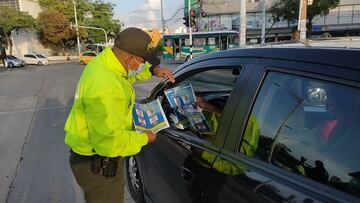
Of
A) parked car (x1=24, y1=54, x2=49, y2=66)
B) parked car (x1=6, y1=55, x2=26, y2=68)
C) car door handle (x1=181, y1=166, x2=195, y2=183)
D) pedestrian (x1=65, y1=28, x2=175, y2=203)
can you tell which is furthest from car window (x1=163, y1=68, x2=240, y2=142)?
parked car (x1=24, y1=54, x2=49, y2=66)

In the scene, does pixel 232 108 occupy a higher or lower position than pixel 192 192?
higher

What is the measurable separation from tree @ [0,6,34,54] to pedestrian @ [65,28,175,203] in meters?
53.9

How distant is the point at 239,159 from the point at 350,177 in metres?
0.59

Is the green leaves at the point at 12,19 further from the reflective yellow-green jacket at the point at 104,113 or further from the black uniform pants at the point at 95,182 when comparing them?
the reflective yellow-green jacket at the point at 104,113

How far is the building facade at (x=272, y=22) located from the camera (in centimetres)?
4706

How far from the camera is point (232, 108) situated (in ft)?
6.72

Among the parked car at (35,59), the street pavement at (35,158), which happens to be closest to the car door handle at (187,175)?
the street pavement at (35,158)

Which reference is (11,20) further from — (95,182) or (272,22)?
(95,182)

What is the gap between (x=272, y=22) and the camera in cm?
4462

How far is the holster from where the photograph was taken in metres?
2.49

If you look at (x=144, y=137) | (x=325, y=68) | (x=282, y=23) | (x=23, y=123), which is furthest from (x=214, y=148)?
(x=282, y=23)

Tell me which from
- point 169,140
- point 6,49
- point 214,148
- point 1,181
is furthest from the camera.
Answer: point 6,49

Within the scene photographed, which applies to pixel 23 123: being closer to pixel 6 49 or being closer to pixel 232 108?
pixel 232 108

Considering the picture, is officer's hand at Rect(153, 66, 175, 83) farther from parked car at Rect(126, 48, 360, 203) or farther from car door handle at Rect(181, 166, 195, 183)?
car door handle at Rect(181, 166, 195, 183)
